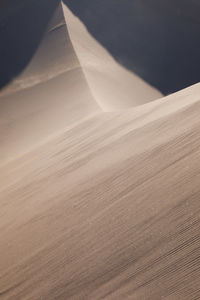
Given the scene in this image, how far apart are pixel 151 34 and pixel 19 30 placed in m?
3.79

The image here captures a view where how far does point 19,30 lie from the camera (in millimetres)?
9984

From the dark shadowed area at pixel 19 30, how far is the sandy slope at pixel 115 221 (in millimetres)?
5538

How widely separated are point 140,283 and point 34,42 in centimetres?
838

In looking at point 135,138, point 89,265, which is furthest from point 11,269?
point 135,138

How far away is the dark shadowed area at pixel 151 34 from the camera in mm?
10258

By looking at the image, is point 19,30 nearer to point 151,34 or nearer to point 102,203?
point 151,34

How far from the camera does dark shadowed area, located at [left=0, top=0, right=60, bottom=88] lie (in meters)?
8.95

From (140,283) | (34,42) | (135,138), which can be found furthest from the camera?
(34,42)

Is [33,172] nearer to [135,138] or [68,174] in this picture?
[68,174]

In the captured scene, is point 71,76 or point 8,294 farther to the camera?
point 71,76

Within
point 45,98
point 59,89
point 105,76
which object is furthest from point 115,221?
point 105,76

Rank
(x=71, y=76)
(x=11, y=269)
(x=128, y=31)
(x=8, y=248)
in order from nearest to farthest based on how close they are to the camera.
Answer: (x=11, y=269) → (x=8, y=248) → (x=71, y=76) → (x=128, y=31)

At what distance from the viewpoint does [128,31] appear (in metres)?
11.0

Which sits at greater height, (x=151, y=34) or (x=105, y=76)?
(x=105, y=76)
